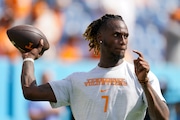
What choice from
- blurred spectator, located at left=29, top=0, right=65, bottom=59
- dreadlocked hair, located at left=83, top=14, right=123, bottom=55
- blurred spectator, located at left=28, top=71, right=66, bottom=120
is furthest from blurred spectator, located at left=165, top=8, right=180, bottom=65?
dreadlocked hair, located at left=83, top=14, right=123, bottom=55

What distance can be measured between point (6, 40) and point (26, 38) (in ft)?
13.5

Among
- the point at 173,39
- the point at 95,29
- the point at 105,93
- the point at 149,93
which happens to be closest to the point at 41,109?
the point at 173,39

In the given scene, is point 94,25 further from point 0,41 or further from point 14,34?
point 0,41

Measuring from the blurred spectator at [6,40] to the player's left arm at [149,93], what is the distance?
488cm

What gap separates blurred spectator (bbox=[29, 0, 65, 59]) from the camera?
1053 cm

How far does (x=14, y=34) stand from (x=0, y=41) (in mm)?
3884

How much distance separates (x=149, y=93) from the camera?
532 centimetres

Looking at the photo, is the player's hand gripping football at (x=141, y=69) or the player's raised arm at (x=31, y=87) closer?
the player's hand gripping football at (x=141, y=69)

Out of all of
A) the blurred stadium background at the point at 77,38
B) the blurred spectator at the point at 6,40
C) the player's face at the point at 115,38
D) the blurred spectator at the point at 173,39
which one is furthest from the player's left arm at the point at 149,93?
the blurred spectator at the point at 173,39

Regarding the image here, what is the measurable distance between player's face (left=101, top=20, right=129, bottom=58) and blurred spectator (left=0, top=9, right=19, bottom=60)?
4284 millimetres

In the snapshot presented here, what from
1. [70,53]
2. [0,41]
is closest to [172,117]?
[70,53]

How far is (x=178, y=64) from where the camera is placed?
1163 centimetres

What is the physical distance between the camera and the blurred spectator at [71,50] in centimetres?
1055

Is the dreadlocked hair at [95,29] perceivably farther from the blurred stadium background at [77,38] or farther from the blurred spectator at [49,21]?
the blurred spectator at [49,21]
